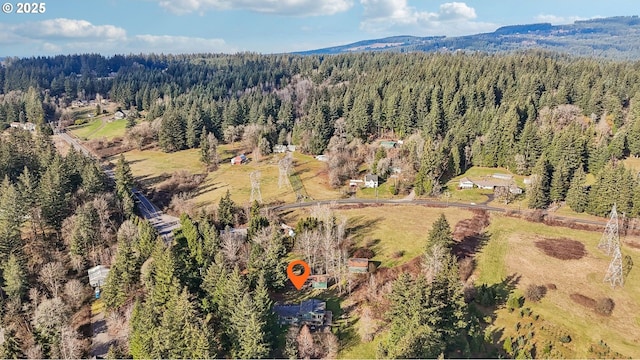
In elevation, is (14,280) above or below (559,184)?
below

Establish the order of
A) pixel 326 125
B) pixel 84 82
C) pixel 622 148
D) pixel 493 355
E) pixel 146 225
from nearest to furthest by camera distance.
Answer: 1. pixel 493 355
2. pixel 146 225
3. pixel 622 148
4. pixel 326 125
5. pixel 84 82

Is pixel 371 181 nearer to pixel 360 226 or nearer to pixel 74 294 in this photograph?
pixel 360 226

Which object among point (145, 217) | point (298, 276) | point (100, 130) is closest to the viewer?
point (298, 276)

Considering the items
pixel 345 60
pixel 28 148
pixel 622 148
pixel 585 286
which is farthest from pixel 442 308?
pixel 345 60

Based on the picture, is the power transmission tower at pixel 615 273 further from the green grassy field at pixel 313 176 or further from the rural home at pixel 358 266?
the green grassy field at pixel 313 176

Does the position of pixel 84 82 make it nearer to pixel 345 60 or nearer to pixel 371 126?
pixel 345 60

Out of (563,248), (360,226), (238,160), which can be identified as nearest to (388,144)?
(238,160)

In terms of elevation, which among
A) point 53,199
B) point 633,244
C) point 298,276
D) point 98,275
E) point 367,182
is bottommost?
point 633,244
